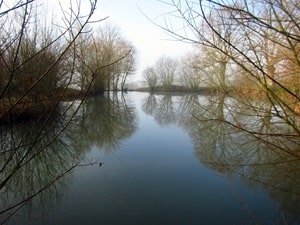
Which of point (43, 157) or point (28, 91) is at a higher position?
point (28, 91)

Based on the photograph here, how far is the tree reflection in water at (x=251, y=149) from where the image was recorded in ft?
5.47

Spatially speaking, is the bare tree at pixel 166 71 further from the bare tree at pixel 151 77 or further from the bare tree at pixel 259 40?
the bare tree at pixel 259 40

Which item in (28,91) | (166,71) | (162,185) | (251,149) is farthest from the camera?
(166,71)

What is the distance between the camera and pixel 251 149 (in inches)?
201

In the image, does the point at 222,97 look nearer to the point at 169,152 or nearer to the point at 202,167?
the point at 202,167

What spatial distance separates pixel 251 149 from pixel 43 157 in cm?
431

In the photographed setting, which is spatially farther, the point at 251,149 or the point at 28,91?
the point at 251,149

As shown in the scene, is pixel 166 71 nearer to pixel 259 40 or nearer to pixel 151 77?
pixel 151 77

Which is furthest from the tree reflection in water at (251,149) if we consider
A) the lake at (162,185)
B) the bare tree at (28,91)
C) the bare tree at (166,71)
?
the bare tree at (166,71)

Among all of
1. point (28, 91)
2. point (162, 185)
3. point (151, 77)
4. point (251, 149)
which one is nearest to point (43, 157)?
point (162, 185)

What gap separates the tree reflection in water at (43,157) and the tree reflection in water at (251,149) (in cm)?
99

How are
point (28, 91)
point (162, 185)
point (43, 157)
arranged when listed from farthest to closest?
point (43, 157), point (162, 185), point (28, 91)

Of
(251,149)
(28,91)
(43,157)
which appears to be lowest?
(43,157)

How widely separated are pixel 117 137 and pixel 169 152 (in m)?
2.16
